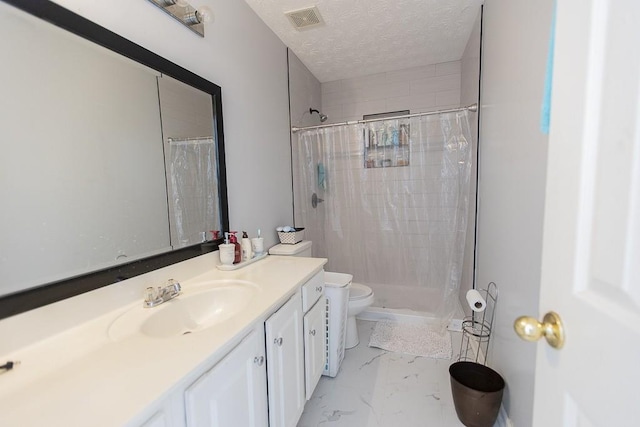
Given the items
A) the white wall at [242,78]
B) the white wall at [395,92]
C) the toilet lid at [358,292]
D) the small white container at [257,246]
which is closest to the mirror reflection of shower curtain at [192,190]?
the white wall at [242,78]

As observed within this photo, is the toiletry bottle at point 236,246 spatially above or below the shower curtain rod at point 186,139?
below

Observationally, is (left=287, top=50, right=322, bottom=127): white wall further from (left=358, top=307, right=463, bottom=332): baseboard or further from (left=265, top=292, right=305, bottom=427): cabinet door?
(left=358, top=307, right=463, bottom=332): baseboard

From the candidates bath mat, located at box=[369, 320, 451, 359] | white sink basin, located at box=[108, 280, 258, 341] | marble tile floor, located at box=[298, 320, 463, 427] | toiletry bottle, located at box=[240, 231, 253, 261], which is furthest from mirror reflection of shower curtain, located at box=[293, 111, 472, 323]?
white sink basin, located at box=[108, 280, 258, 341]

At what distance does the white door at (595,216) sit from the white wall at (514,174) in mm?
674

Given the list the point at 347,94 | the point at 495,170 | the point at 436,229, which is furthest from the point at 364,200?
the point at 347,94

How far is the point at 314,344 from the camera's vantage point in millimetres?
1537

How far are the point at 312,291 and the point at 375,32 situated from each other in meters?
2.08

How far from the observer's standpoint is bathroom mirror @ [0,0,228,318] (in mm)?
775

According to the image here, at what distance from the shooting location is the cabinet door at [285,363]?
108cm

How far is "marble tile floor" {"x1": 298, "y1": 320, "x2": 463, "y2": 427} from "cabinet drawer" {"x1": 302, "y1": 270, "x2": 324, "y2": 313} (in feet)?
2.13

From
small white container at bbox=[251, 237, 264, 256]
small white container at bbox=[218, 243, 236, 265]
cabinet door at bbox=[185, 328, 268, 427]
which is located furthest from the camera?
small white container at bbox=[251, 237, 264, 256]

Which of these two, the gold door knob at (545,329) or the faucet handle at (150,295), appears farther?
the faucet handle at (150,295)

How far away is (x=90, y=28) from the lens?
94 centimetres

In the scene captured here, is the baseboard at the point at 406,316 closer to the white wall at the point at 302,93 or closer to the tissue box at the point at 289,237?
the tissue box at the point at 289,237
